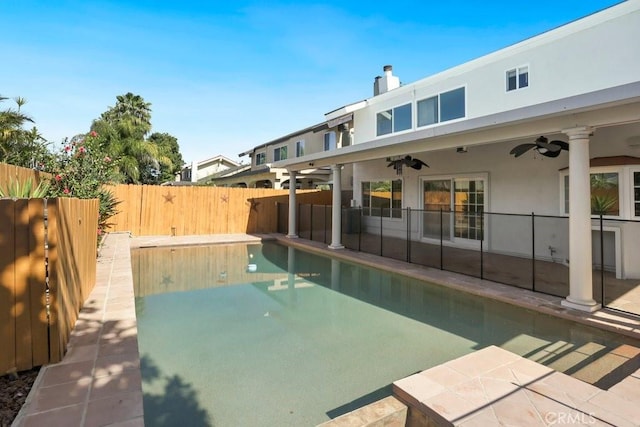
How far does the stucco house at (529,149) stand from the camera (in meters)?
5.22

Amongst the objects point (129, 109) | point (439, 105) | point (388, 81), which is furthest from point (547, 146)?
point (129, 109)

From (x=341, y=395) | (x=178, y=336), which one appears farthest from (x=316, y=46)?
(x=341, y=395)

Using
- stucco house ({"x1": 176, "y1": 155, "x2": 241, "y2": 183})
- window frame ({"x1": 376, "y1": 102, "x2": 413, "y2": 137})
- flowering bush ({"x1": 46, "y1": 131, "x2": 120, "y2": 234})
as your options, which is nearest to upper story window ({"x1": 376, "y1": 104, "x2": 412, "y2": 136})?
window frame ({"x1": 376, "y1": 102, "x2": 413, "y2": 137})

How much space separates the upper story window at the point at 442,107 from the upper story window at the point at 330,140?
17.8ft

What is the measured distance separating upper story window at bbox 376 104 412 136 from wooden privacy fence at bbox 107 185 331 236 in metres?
5.56

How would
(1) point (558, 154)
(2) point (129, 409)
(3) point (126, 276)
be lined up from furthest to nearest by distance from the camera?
(1) point (558, 154) < (3) point (126, 276) < (2) point (129, 409)

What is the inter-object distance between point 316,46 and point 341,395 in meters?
11.6

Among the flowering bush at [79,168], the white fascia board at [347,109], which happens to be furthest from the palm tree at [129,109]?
the flowering bush at [79,168]

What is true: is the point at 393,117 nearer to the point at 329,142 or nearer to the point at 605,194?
the point at 329,142

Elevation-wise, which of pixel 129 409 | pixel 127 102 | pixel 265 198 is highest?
pixel 127 102

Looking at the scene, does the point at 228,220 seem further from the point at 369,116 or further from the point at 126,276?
the point at 126,276

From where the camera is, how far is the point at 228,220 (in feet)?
52.5

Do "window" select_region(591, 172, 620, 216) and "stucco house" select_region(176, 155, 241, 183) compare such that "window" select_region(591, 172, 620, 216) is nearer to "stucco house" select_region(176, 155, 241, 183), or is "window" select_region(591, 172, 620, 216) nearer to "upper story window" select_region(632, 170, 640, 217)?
"upper story window" select_region(632, 170, 640, 217)

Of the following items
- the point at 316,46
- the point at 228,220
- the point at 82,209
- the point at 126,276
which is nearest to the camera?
the point at 82,209
